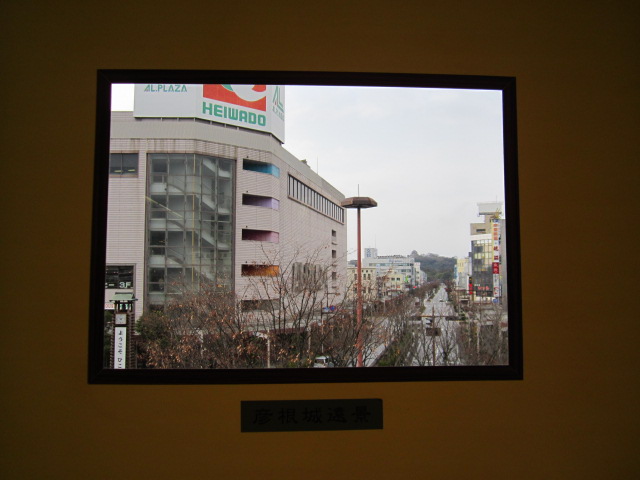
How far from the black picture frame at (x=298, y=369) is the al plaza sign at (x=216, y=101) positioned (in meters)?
0.18

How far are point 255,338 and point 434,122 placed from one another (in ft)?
5.08

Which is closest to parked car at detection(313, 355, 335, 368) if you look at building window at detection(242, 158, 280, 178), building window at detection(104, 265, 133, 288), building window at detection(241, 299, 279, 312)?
building window at detection(241, 299, 279, 312)

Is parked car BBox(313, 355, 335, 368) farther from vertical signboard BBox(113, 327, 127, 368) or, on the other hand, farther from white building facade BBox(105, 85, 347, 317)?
vertical signboard BBox(113, 327, 127, 368)

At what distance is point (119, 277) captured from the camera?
1.66 metres

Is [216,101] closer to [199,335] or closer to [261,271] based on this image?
[261,271]

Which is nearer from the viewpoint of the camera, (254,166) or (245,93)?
(245,93)

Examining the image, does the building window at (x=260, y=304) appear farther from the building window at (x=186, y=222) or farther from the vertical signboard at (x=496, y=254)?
→ the vertical signboard at (x=496, y=254)

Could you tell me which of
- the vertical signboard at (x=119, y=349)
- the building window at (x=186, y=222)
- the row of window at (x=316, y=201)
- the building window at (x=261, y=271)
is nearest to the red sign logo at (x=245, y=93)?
the row of window at (x=316, y=201)

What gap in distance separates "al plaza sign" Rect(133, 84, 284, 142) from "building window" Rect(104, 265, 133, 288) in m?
0.83

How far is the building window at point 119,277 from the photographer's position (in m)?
1.54

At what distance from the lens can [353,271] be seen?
2.31 m

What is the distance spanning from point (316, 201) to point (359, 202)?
82 centimetres

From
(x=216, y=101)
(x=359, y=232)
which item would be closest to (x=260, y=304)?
(x=359, y=232)
